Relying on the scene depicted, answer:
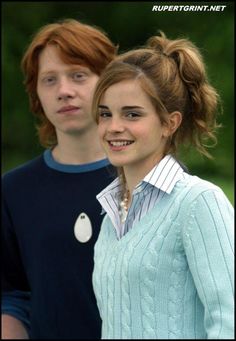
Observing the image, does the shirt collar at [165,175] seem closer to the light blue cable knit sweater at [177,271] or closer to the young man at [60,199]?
the light blue cable knit sweater at [177,271]

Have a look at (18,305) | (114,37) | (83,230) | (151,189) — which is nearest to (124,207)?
(151,189)

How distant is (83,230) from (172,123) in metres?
0.65

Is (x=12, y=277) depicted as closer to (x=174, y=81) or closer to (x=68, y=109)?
(x=68, y=109)

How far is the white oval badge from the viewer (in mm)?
2455

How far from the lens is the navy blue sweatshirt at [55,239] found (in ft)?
8.04

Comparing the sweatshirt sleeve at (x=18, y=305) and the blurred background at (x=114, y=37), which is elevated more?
the blurred background at (x=114, y=37)

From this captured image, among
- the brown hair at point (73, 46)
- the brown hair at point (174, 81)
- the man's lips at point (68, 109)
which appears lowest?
the brown hair at point (174, 81)

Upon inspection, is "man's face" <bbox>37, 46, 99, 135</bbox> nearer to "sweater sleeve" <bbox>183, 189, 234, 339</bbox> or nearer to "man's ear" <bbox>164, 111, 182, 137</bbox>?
"man's ear" <bbox>164, 111, 182, 137</bbox>

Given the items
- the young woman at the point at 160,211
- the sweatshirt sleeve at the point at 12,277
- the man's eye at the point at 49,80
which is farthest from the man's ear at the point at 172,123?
the sweatshirt sleeve at the point at 12,277

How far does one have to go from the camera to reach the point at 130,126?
184 centimetres

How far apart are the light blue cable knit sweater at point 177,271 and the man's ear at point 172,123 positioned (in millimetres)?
130

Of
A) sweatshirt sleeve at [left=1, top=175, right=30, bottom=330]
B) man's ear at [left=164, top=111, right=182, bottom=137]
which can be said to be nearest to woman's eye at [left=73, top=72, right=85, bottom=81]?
sweatshirt sleeve at [left=1, top=175, right=30, bottom=330]

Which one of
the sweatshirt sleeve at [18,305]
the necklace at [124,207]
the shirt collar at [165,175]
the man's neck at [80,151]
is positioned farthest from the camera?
the sweatshirt sleeve at [18,305]

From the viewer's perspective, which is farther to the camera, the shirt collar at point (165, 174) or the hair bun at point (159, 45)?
the hair bun at point (159, 45)
